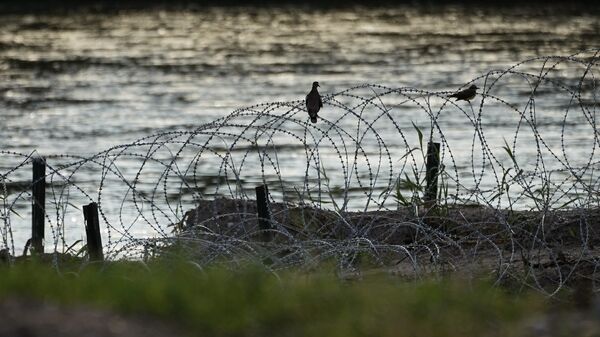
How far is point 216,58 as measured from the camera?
125 ft

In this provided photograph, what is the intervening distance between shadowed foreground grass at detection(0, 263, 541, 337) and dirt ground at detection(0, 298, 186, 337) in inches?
5.6

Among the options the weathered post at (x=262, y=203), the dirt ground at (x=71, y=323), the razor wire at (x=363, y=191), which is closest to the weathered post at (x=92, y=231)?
the razor wire at (x=363, y=191)

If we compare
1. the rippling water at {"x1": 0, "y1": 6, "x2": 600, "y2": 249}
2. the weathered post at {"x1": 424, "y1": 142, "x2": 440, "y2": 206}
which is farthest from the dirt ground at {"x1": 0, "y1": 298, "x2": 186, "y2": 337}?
the rippling water at {"x1": 0, "y1": 6, "x2": 600, "y2": 249}

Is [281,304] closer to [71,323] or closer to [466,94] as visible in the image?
[71,323]

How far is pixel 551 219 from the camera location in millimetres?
10766

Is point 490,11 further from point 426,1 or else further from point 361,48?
point 361,48

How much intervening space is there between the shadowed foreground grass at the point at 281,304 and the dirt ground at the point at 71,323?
0.14 meters

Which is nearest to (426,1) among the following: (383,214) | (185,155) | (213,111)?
(213,111)

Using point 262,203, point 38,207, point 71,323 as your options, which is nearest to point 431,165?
point 262,203

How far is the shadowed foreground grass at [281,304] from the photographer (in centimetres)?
611

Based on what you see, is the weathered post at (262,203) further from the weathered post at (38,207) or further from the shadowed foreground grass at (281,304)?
the shadowed foreground grass at (281,304)

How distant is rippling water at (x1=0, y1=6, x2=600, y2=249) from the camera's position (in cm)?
2634

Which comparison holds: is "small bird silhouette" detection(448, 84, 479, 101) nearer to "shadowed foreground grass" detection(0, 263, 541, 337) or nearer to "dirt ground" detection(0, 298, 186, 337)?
"shadowed foreground grass" detection(0, 263, 541, 337)

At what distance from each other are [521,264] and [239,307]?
14.7 ft
